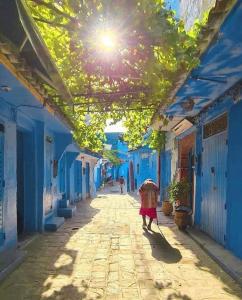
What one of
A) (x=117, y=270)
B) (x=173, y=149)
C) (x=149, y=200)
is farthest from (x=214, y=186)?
(x=173, y=149)

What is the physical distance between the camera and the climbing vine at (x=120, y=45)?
4.14 metres

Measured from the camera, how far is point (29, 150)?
9891 millimetres

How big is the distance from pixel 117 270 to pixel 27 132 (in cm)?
507

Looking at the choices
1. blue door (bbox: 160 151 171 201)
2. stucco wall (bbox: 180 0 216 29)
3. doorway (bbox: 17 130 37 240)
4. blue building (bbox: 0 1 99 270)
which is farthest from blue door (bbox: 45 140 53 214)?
blue door (bbox: 160 151 171 201)

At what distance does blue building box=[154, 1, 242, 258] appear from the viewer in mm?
4375

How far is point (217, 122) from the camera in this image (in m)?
8.63

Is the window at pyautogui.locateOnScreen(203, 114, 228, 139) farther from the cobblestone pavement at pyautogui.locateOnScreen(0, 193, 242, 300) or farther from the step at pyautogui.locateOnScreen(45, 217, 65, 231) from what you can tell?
the step at pyautogui.locateOnScreen(45, 217, 65, 231)

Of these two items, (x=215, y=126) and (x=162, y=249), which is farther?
(x=215, y=126)

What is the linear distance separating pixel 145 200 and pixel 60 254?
3.88 meters

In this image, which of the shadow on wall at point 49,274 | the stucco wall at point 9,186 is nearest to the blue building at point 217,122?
the shadow on wall at point 49,274

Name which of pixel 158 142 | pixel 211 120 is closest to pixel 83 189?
pixel 158 142

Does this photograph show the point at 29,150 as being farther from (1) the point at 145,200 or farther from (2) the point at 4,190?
(1) the point at 145,200

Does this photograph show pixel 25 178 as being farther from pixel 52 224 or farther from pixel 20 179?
pixel 52 224

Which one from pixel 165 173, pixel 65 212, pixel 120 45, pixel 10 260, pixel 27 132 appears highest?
pixel 120 45
